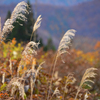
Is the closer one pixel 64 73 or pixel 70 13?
pixel 64 73

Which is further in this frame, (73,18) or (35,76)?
(73,18)

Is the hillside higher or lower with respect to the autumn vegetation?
higher

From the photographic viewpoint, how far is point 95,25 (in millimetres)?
68188

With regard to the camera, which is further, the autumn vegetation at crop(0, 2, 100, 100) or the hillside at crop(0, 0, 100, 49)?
the hillside at crop(0, 0, 100, 49)

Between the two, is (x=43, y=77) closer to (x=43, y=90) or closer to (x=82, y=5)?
(x=43, y=90)

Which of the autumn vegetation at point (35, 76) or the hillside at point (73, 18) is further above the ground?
the hillside at point (73, 18)

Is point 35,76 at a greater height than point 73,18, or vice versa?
point 73,18

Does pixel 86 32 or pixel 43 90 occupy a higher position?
pixel 86 32

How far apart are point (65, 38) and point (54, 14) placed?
70420 millimetres

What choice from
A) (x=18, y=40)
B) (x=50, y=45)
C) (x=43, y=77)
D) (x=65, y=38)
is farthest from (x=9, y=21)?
(x=50, y=45)

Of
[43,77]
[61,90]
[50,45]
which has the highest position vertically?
[50,45]

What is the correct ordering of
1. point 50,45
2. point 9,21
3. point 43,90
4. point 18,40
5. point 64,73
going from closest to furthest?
point 9,21 < point 43,90 < point 64,73 < point 18,40 < point 50,45

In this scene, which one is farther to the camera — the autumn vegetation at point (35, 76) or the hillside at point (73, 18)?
the hillside at point (73, 18)

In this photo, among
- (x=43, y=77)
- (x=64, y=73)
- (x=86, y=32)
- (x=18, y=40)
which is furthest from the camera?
(x=86, y=32)
